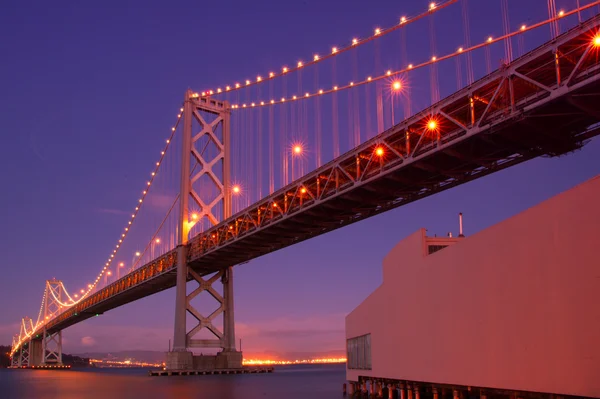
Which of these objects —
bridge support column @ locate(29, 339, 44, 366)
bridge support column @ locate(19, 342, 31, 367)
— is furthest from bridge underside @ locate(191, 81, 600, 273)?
bridge support column @ locate(19, 342, 31, 367)

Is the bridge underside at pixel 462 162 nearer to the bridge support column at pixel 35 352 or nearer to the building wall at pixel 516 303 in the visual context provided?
the building wall at pixel 516 303

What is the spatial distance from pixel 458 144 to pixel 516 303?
12045 mm

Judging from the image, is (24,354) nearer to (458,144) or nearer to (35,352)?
(35,352)

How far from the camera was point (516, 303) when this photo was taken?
16.0 metres

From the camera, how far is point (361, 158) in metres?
34.4

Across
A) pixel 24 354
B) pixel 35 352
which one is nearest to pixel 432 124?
pixel 35 352

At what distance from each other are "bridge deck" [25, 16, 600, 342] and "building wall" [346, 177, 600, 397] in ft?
20.5

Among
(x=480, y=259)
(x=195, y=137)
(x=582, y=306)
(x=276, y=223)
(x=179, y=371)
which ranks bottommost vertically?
(x=179, y=371)

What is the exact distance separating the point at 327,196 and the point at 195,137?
28056 mm

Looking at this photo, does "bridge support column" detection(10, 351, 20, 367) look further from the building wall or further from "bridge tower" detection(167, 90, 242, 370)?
the building wall

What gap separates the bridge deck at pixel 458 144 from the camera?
2259 centimetres

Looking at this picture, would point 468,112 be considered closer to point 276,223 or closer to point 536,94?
point 536,94

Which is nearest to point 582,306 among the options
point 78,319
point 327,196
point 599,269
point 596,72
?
point 599,269

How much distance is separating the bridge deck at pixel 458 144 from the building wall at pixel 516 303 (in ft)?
20.5
